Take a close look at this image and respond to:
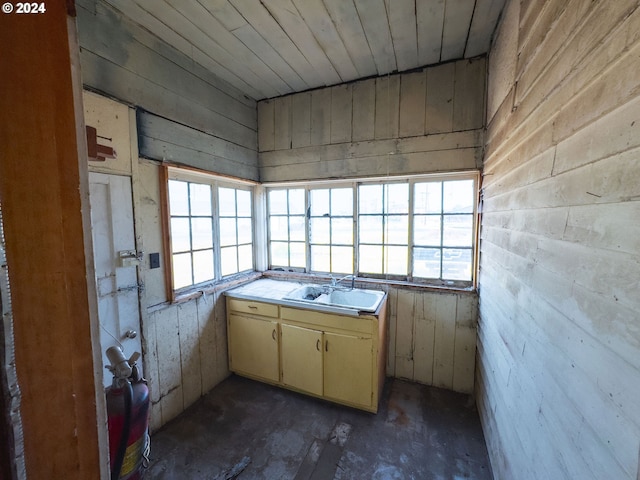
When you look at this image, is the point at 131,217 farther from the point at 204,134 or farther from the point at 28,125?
the point at 28,125

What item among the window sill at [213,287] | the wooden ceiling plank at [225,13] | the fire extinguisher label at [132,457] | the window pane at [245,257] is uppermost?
the wooden ceiling plank at [225,13]

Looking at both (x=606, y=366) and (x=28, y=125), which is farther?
(x=606, y=366)

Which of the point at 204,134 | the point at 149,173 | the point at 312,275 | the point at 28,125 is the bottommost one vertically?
the point at 312,275

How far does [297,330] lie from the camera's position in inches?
85.4

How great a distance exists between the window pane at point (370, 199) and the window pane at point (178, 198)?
153 cm

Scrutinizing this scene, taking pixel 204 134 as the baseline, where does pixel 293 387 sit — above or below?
below

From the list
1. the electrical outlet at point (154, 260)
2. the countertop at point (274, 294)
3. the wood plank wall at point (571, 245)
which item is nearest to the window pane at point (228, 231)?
the countertop at point (274, 294)

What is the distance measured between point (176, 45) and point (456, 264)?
2.76 meters

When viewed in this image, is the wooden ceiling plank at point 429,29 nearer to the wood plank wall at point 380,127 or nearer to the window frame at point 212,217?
the wood plank wall at point 380,127

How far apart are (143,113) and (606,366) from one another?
8.07 ft

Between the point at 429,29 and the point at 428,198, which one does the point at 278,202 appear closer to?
the point at 428,198

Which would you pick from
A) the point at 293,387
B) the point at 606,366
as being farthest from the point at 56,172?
the point at 293,387

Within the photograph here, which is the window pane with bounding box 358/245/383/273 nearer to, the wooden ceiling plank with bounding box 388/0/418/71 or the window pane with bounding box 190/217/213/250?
the window pane with bounding box 190/217/213/250

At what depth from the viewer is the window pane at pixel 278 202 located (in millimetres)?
2881
